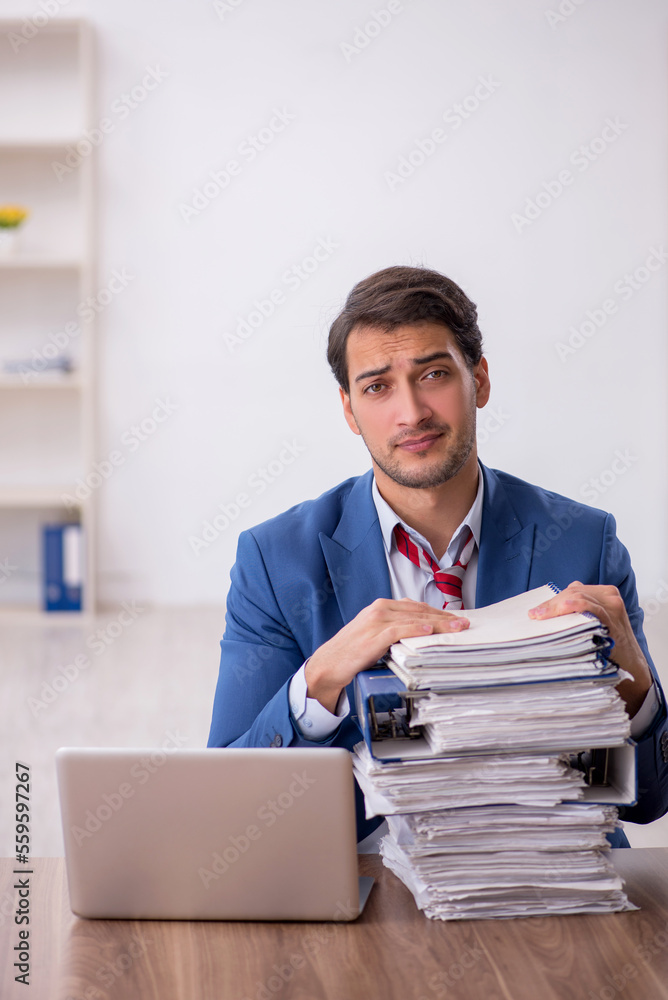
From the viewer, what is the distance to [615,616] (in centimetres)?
102

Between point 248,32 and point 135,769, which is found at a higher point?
point 248,32

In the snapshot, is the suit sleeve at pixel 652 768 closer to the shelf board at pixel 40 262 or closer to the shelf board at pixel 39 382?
the shelf board at pixel 39 382

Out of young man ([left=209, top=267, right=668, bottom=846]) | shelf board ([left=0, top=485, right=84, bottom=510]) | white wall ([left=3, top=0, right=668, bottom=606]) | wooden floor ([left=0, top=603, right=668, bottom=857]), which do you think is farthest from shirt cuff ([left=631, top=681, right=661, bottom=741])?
shelf board ([left=0, top=485, right=84, bottom=510])

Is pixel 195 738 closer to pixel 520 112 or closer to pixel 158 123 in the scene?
pixel 158 123

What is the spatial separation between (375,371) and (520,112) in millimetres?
3793

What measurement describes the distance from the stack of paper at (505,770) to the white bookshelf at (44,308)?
3.90 meters

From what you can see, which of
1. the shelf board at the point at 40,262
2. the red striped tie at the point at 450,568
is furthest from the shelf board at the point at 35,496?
the red striped tie at the point at 450,568

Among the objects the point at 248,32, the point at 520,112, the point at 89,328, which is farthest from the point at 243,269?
the point at 520,112

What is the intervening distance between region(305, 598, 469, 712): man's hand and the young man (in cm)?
28

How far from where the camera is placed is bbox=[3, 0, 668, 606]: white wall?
466 centimetres

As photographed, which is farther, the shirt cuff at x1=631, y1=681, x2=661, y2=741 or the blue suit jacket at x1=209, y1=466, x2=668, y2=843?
the blue suit jacket at x1=209, y1=466, x2=668, y2=843

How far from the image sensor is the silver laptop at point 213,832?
854 millimetres

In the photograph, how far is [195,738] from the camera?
3.08 m

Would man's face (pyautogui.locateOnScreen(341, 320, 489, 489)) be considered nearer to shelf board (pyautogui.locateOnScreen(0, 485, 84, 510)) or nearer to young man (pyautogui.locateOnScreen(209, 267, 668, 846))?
young man (pyautogui.locateOnScreen(209, 267, 668, 846))
